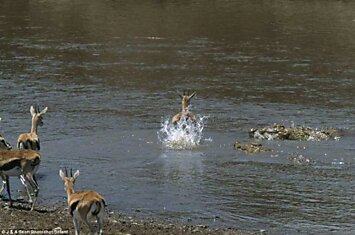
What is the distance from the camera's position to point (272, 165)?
1945cm

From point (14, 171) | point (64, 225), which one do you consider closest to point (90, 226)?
point (64, 225)

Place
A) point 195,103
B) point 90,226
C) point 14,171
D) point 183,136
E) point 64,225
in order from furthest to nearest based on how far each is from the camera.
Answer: point 195,103, point 183,136, point 14,171, point 64,225, point 90,226

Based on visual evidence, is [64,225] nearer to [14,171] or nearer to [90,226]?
[90,226]

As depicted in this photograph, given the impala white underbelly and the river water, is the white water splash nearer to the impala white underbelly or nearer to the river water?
the river water

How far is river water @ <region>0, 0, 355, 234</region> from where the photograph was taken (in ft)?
55.9

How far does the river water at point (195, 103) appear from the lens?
17.1 metres

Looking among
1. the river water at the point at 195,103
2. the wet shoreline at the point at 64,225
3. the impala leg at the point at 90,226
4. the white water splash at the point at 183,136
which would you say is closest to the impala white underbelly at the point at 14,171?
the wet shoreline at the point at 64,225

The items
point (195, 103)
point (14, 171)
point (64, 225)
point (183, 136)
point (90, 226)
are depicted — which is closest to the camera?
point (90, 226)

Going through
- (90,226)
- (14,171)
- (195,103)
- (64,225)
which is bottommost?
(195,103)

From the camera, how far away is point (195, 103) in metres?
27.1

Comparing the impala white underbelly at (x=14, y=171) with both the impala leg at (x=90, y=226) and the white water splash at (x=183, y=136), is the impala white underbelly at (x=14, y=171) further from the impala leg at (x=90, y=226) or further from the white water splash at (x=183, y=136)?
the white water splash at (x=183, y=136)

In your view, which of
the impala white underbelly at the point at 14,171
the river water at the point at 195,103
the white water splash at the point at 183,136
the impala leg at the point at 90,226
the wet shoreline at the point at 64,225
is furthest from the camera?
the white water splash at the point at 183,136

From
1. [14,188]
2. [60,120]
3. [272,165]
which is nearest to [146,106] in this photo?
[60,120]

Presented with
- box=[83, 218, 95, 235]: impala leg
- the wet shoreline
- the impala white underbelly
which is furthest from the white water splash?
box=[83, 218, 95, 235]: impala leg
